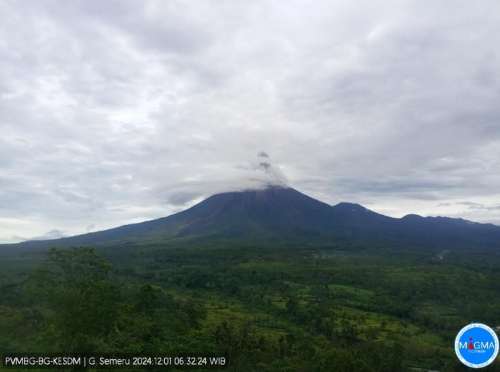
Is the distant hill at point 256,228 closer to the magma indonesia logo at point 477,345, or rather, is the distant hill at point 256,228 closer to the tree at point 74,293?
the tree at point 74,293

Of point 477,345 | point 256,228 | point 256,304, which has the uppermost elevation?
point 256,228

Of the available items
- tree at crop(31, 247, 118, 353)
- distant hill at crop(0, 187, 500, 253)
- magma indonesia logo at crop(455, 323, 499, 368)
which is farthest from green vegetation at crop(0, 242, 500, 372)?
distant hill at crop(0, 187, 500, 253)

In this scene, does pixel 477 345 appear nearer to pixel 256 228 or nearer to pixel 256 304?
pixel 256 304

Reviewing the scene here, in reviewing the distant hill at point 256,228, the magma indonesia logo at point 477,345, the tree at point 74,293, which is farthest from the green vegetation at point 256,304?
the distant hill at point 256,228

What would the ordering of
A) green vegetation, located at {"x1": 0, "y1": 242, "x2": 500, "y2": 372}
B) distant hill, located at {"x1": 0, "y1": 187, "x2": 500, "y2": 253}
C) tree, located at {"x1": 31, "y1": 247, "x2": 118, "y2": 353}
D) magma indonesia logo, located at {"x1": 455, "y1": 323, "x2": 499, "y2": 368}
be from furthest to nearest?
1. distant hill, located at {"x1": 0, "y1": 187, "x2": 500, "y2": 253}
2. green vegetation, located at {"x1": 0, "y1": 242, "x2": 500, "y2": 372}
3. tree, located at {"x1": 31, "y1": 247, "x2": 118, "y2": 353}
4. magma indonesia logo, located at {"x1": 455, "y1": 323, "x2": 499, "y2": 368}

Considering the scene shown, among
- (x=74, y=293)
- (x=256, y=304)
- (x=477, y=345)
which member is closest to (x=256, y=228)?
(x=256, y=304)

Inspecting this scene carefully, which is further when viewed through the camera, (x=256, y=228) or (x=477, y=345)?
(x=256, y=228)

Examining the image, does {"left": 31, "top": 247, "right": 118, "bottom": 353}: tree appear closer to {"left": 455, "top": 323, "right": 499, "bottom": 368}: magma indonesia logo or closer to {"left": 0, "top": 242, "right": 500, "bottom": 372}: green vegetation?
{"left": 0, "top": 242, "right": 500, "bottom": 372}: green vegetation
